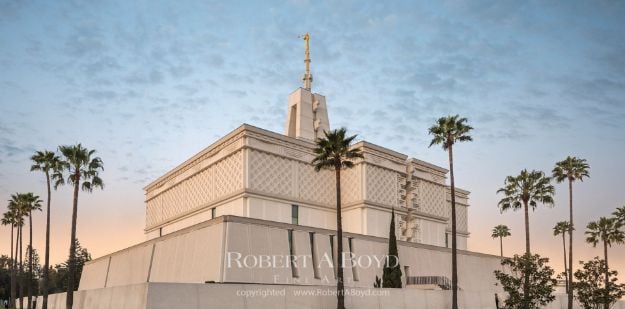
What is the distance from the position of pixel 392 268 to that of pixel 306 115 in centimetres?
2252

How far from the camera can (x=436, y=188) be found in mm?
65000

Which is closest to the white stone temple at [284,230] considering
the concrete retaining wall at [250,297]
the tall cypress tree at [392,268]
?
the concrete retaining wall at [250,297]

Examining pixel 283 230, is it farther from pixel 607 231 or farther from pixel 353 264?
pixel 607 231

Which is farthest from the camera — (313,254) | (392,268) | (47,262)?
(47,262)

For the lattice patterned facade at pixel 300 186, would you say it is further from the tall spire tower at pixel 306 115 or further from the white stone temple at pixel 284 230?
the tall spire tower at pixel 306 115

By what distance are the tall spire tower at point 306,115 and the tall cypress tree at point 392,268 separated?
701 inches

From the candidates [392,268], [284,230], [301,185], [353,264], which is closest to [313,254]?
[284,230]

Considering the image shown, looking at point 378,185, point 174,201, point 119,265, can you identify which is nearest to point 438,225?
point 378,185

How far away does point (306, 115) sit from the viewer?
63000mm

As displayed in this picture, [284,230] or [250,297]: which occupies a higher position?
[284,230]

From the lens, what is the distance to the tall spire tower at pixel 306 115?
6234 centimetres

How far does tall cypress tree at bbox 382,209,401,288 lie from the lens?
4425 centimetres

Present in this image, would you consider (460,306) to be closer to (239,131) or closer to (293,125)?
(239,131)

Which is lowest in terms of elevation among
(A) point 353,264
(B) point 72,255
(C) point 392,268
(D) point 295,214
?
(C) point 392,268
